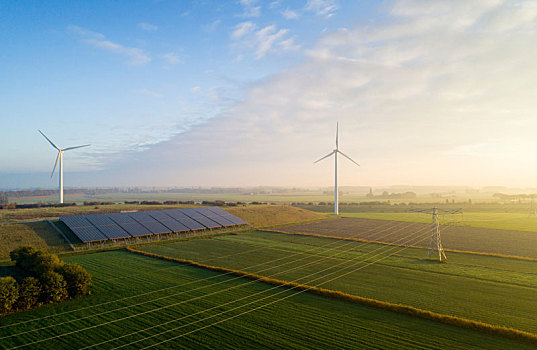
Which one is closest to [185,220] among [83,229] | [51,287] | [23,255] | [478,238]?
[83,229]

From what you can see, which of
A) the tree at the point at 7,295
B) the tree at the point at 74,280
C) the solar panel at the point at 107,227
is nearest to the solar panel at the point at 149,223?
the solar panel at the point at 107,227

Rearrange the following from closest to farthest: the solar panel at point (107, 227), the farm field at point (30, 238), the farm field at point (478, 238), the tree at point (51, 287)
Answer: the tree at point (51, 287), the farm field at point (30, 238), the farm field at point (478, 238), the solar panel at point (107, 227)

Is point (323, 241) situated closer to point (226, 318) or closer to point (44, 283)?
point (226, 318)

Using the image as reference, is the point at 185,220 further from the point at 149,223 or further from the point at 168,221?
the point at 149,223

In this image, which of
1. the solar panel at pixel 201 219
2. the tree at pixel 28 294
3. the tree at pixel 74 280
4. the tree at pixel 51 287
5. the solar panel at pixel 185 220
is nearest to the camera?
the tree at pixel 28 294

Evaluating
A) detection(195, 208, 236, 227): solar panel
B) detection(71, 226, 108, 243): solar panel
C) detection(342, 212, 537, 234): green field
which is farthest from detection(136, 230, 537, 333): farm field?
detection(342, 212, 537, 234): green field

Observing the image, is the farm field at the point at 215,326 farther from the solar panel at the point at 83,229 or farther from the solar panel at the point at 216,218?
the solar panel at the point at 216,218

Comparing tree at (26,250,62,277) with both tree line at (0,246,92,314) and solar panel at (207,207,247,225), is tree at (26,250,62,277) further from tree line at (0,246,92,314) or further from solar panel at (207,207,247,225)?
solar panel at (207,207,247,225)
